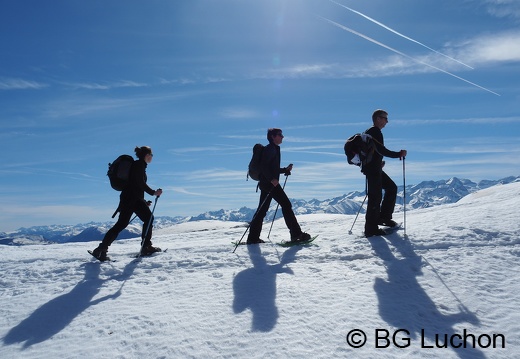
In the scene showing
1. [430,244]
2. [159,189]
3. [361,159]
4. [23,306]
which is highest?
[361,159]

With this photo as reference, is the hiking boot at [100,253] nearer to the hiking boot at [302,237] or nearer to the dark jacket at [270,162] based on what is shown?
the dark jacket at [270,162]

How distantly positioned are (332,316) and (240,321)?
1.22 meters

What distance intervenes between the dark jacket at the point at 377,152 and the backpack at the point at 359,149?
0.62 feet

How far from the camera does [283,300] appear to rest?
5219mm

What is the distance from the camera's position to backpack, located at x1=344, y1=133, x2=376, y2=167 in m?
8.17

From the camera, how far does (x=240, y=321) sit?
4.64 meters

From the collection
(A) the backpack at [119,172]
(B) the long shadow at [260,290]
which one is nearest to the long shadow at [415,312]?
(B) the long shadow at [260,290]

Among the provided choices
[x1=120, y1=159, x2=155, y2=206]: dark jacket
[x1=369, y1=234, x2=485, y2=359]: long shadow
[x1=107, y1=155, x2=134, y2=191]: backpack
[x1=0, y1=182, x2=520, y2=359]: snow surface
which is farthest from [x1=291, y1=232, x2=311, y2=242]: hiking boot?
[x1=107, y1=155, x2=134, y2=191]: backpack

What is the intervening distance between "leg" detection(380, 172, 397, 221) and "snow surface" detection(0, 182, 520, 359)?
103cm

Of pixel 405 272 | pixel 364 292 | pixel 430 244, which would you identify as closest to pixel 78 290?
pixel 364 292

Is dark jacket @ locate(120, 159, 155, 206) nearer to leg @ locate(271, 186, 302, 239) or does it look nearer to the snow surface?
the snow surface

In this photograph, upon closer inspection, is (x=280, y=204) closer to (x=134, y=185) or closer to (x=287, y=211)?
(x=287, y=211)

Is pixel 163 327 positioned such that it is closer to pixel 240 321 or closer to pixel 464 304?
pixel 240 321

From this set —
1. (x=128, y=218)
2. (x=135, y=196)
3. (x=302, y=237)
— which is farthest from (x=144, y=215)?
(x=302, y=237)
